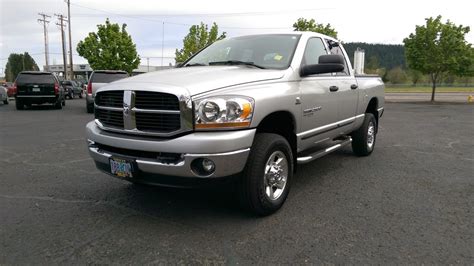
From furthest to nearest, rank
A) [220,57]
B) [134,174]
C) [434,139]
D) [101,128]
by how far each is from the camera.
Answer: [434,139] → [220,57] → [101,128] → [134,174]

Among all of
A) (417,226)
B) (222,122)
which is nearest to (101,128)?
(222,122)

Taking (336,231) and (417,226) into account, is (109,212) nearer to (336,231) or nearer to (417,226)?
(336,231)

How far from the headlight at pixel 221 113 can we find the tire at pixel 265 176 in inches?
14.2

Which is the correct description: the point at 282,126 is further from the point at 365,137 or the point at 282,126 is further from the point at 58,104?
the point at 58,104

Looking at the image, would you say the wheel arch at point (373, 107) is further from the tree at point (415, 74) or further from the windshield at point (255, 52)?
the tree at point (415, 74)

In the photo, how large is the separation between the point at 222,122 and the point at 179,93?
432 millimetres

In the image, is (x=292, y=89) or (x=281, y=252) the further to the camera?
(x=292, y=89)

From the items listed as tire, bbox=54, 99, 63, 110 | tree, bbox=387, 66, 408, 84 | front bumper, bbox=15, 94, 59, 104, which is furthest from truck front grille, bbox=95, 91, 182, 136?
tree, bbox=387, 66, 408, 84

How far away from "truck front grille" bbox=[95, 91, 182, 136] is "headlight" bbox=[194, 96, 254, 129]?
19 centimetres

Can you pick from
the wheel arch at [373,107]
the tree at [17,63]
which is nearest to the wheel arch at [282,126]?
the wheel arch at [373,107]

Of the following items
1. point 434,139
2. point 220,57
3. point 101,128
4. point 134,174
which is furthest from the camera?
point 434,139

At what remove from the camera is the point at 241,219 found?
3703 mm

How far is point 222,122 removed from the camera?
3207mm

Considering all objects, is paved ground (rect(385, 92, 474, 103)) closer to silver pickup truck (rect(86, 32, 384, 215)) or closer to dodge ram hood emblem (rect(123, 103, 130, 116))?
silver pickup truck (rect(86, 32, 384, 215))
